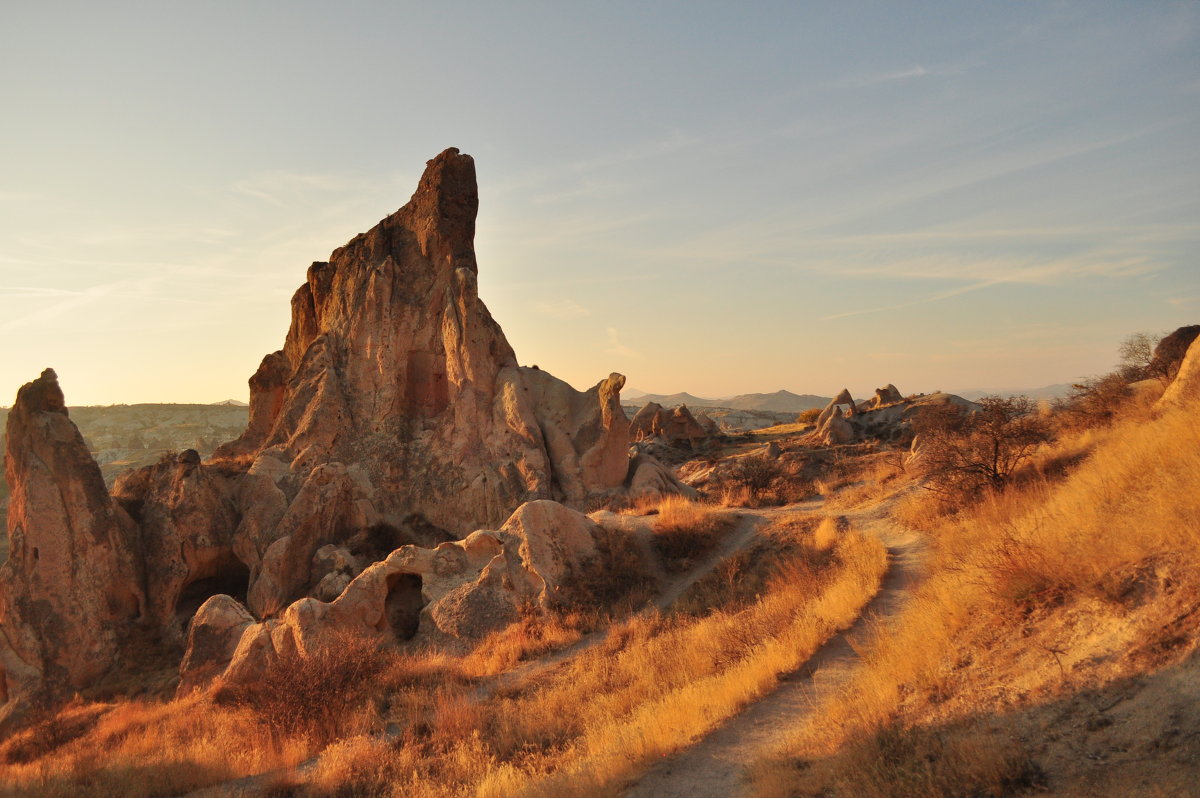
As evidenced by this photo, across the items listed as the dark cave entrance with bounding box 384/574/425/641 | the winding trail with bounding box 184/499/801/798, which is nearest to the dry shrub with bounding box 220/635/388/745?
the winding trail with bounding box 184/499/801/798

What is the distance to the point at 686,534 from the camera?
15.4 metres

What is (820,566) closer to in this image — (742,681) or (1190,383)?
(742,681)

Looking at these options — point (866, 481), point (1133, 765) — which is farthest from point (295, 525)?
point (1133, 765)

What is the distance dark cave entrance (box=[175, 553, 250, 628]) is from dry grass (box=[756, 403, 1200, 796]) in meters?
18.3

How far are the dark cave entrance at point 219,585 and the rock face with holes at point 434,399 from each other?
303 centimetres

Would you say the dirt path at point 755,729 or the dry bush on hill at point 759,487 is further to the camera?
the dry bush on hill at point 759,487

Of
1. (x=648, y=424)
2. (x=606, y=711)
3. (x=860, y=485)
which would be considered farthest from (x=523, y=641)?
(x=648, y=424)

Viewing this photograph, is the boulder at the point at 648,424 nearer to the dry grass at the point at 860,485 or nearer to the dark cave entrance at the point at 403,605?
the dry grass at the point at 860,485

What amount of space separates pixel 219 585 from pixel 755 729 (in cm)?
1859

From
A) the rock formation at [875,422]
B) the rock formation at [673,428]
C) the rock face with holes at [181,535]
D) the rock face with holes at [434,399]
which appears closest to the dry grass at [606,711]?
the rock face with holes at [434,399]

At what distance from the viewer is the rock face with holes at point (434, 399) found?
21422 mm

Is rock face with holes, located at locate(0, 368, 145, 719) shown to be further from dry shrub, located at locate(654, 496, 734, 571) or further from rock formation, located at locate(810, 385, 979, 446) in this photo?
rock formation, located at locate(810, 385, 979, 446)

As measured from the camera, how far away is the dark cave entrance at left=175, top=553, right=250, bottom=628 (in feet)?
62.6

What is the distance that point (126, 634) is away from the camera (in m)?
17.4
